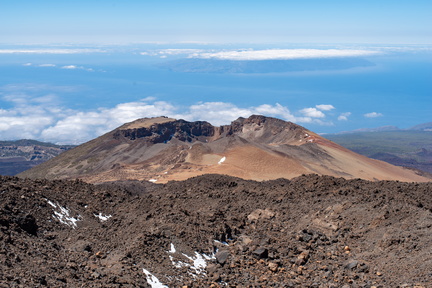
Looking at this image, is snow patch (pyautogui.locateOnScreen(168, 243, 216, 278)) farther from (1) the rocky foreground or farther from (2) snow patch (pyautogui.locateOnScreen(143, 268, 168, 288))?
(2) snow patch (pyautogui.locateOnScreen(143, 268, 168, 288))

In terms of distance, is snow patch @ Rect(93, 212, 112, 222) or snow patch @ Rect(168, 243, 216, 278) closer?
snow patch @ Rect(168, 243, 216, 278)

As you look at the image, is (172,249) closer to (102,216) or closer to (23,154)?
(102,216)

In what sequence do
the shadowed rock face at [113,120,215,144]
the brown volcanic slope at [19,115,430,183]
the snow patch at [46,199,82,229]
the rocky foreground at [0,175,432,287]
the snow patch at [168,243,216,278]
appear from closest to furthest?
1. the rocky foreground at [0,175,432,287]
2. the snow patch at [168,243,216,278]
3. the snow patch at [46,199,82,229]
4. the brown volcanic slope at [19,115,430,183]
5. the shadowed rock face at [113,120,215,144]

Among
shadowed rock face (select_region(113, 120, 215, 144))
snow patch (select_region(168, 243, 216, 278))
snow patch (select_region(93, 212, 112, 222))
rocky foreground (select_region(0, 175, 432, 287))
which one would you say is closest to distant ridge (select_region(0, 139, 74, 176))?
shadowed rock face (select_region(113, 120, 215, 144))

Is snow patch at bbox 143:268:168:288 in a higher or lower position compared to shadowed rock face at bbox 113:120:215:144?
higher


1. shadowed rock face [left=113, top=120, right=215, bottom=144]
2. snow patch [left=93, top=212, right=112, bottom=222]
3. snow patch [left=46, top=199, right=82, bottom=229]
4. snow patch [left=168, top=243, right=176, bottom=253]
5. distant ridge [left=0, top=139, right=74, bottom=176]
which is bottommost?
distant ridge [left=0, top=139, right=74, bottom=176]

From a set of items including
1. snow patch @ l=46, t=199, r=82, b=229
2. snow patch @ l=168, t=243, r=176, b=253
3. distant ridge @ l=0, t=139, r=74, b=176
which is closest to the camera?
snow patch @ l=168, t=243, r=176, b=253
